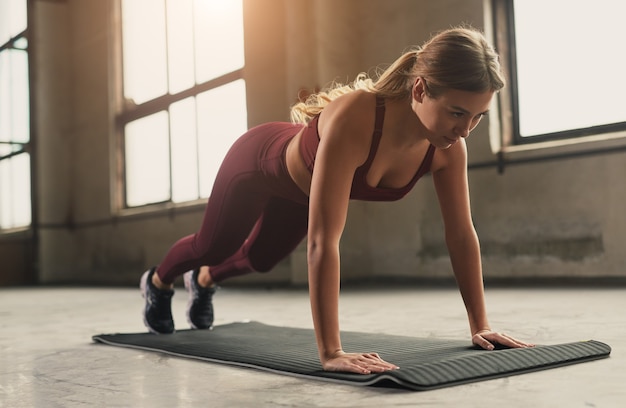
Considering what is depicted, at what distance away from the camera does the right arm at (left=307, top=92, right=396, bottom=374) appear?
5.80 ft

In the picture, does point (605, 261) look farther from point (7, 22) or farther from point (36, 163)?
point (7, 22)

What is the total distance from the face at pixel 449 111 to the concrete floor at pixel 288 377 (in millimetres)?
569

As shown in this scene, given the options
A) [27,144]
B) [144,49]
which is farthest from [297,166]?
[27,144]

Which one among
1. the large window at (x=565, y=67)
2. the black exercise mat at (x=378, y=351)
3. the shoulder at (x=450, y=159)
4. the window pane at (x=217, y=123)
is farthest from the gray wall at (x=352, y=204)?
the shoulder at (x=450, y=159)

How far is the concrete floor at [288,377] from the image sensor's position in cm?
153

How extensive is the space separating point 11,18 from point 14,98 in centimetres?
107

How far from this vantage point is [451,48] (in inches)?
68.4

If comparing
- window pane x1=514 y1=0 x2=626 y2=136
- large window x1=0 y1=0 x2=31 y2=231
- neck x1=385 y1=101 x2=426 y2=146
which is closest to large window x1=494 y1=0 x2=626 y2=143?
window pane x1=514 y1=0 x2=626 y2=136

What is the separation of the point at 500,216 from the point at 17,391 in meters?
3.82

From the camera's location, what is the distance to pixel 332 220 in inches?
70.7

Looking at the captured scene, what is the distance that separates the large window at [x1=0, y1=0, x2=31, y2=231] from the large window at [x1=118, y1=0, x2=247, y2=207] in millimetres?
1971

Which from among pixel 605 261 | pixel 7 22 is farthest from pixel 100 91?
pixel 605 261

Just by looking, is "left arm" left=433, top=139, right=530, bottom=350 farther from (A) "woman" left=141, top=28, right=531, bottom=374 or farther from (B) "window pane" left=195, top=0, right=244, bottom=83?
(B) "window pane" left=195, top=0, right=244, bottom=83

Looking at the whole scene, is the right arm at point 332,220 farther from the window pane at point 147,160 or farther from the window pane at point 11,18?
the window pane at point 11,18
